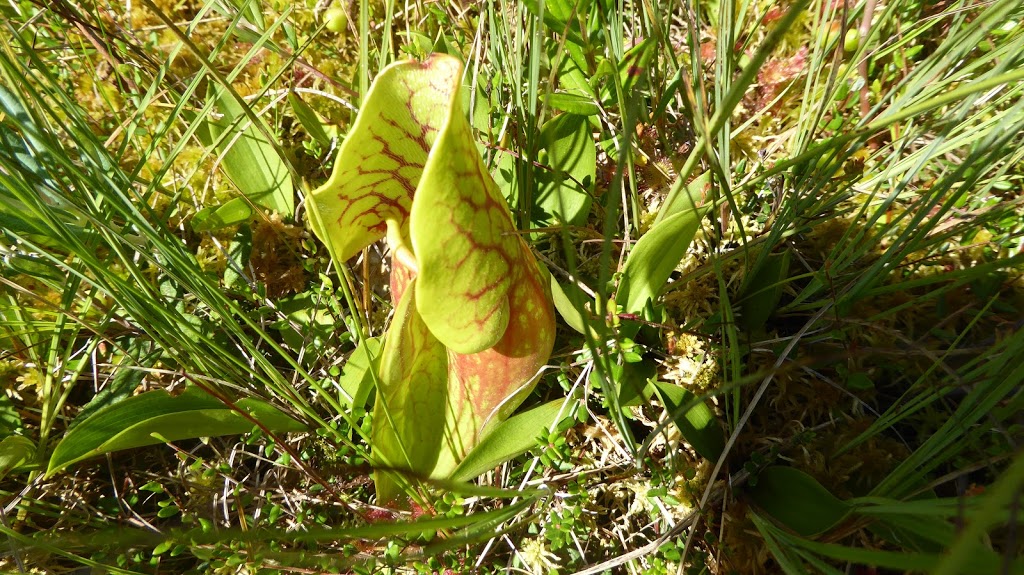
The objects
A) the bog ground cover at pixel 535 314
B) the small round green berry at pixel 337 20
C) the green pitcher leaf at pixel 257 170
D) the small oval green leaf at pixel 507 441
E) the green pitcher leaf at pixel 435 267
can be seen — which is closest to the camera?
the green pitcher leaf at pixel 435 267

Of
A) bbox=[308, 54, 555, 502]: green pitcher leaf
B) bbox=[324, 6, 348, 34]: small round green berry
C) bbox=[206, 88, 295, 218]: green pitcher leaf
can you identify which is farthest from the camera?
bbox=[324, 6, 348, 34]: small round green berry

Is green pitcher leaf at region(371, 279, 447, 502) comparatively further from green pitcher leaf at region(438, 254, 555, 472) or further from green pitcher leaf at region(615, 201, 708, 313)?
green pitcher leaf at region(615, 201, 708, 313)

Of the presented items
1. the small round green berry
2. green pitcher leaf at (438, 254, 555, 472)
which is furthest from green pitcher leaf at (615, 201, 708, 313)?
the small round green berry

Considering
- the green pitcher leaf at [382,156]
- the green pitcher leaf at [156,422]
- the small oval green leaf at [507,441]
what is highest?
the green pitcher leaf at [382,156]

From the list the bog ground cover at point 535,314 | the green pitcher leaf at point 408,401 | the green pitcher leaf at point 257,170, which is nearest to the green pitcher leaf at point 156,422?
the bog ground cover at point 535,314

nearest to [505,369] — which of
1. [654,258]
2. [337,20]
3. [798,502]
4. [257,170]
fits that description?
[654,258]

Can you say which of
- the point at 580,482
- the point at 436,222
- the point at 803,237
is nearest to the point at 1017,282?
the point at 803,237

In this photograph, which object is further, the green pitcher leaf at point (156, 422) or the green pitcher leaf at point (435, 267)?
the green pitcher leaf at point (156, 422)

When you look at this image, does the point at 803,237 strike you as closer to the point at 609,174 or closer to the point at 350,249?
the point at 609,174

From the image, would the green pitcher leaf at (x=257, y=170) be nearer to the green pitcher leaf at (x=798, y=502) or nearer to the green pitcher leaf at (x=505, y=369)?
the green pitcher leaf at (x=505, y=369)
